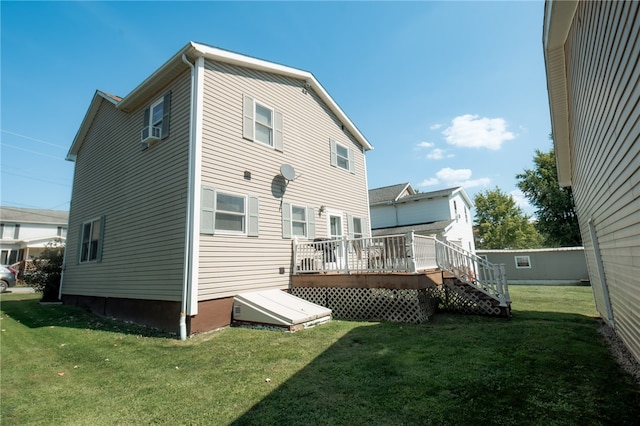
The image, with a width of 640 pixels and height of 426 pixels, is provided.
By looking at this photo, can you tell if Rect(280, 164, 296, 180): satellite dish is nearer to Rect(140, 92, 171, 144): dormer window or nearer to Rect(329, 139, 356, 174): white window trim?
Rect(329, 139, 356, 174): white window trim

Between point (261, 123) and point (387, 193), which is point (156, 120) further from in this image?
point (387, 193)

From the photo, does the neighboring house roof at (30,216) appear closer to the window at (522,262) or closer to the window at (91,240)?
the window at (91,240)

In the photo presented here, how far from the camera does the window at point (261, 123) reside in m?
8.91

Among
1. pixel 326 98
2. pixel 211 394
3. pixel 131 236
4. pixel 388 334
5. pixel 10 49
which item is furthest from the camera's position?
pixel 326 98

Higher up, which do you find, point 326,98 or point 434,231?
point 326,98

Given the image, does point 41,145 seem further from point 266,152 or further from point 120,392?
point 120,392

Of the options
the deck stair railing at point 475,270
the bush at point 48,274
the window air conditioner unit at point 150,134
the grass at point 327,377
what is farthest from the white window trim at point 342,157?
the bush at point 48,274

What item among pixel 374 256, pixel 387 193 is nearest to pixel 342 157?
pixel 374 256

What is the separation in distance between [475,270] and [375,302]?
9.72ft

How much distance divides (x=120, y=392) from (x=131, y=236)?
6.02m

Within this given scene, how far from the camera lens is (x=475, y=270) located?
26.9ft

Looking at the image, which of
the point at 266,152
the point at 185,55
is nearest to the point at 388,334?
the point at 266,152

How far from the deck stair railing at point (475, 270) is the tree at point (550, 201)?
24.0 m

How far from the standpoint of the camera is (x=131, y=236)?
8867 millimetres
